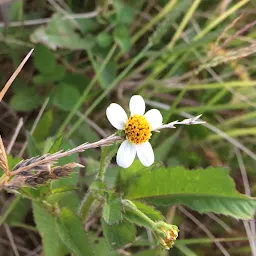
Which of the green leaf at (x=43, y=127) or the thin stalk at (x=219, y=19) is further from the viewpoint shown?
the thin stalk at (x=219, y=19)

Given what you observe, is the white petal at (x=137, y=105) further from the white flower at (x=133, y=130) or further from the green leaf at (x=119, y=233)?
the green leaf at (x=119, y=233)

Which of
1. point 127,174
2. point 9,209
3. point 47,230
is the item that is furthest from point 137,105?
point 9,209

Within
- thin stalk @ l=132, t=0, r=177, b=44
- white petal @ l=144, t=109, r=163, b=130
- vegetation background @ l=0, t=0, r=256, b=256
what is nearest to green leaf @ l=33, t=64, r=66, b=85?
vegetation background @ l=0, t=0, r=256, b=256

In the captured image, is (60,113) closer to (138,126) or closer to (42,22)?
(42,22)

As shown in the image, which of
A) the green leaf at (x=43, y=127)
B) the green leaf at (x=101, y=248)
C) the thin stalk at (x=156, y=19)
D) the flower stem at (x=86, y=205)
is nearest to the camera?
the flower stem at (x=86, y=205)

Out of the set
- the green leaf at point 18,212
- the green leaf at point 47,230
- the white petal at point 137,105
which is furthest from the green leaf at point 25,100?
the white petal at point 137,105

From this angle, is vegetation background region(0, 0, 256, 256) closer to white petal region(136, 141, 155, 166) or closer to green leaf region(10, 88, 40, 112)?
green leaf region(10, 88, 40, 112)

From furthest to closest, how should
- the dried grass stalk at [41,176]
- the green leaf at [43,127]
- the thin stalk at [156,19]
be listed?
the thin stalk at [156,19] → the green leaf at [43,127] → the dried grass stalk at [41,176]

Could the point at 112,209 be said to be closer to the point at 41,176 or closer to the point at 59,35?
the point at 41,176
